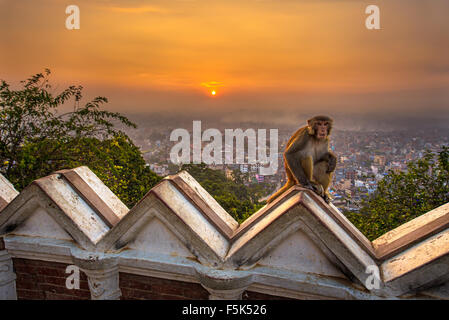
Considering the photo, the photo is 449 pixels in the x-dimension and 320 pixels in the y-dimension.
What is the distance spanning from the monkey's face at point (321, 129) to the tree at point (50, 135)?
6.36 meters

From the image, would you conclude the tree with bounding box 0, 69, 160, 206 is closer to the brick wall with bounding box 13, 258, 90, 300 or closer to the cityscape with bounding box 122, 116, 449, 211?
the cityscape with bounding box 122, 116, 449, 211

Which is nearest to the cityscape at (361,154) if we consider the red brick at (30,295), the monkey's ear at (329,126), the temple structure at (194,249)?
the monkey's ear at (329,126)

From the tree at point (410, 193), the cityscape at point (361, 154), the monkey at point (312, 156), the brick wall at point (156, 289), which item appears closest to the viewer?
the brick wall at point (156, 289)

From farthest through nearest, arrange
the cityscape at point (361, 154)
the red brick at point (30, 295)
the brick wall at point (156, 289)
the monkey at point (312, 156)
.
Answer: the cityscape at point (361, 154), the monkey at point (312, 156), the red brick at point (30, 295), the brick wall at point (156, 289)

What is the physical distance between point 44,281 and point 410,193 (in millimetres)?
8940

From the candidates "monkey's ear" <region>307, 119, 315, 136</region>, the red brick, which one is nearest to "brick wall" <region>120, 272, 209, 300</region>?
the red brick

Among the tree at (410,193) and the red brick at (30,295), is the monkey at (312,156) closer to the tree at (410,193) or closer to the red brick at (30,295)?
the red brick at (30,295)

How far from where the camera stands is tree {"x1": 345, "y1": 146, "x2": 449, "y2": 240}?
8266 millimetres

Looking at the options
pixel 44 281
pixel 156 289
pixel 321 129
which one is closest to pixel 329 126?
pixel 321 129

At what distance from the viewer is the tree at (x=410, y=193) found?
8266 millimetres

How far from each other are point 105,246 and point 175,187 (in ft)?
2.37

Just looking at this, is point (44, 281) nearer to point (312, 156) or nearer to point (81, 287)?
point (81, 287)

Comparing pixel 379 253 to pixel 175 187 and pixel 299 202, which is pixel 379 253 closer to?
pixel 299 202

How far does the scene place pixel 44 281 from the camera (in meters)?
2.82
